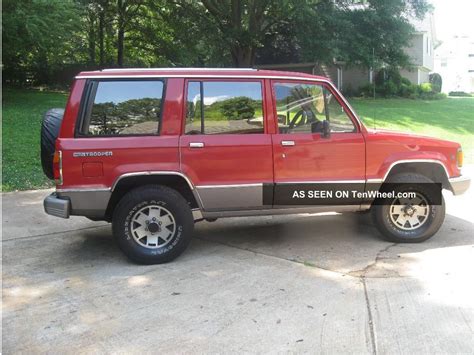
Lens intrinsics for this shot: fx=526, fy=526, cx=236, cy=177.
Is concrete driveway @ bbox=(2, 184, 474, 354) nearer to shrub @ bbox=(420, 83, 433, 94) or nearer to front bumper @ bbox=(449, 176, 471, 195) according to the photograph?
front bumper @ bbox=(449, 176, 471, 195)

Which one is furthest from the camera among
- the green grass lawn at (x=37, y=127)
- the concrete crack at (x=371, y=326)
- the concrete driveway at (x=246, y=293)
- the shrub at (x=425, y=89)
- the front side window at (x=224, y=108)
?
the shrub at (x=425, y=89)

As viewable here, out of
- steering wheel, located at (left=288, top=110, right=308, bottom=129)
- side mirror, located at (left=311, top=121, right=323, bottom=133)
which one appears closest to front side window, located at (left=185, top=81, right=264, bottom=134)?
steering wheel, located at (left=288, top=110, right=308, bottom=129)

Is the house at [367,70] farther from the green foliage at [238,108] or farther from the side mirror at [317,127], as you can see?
the green foliage at [238,108]

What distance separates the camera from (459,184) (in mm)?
5895

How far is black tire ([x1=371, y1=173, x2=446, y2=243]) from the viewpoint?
5.77 metres

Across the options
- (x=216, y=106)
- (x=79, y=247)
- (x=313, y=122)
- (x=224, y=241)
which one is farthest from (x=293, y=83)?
(x=79, y=247)

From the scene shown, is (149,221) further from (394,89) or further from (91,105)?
(394,89)

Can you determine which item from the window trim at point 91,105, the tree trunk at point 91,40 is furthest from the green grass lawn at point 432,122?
the tree trunk at point 91,40

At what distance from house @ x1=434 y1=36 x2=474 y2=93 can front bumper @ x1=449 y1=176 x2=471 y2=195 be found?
84342 mm

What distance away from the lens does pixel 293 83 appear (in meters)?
5.62

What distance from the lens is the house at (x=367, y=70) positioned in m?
30.6

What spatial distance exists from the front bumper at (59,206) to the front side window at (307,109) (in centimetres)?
228

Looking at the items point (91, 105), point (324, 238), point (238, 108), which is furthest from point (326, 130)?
point (91, 105)

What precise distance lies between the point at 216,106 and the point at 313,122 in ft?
3.45
